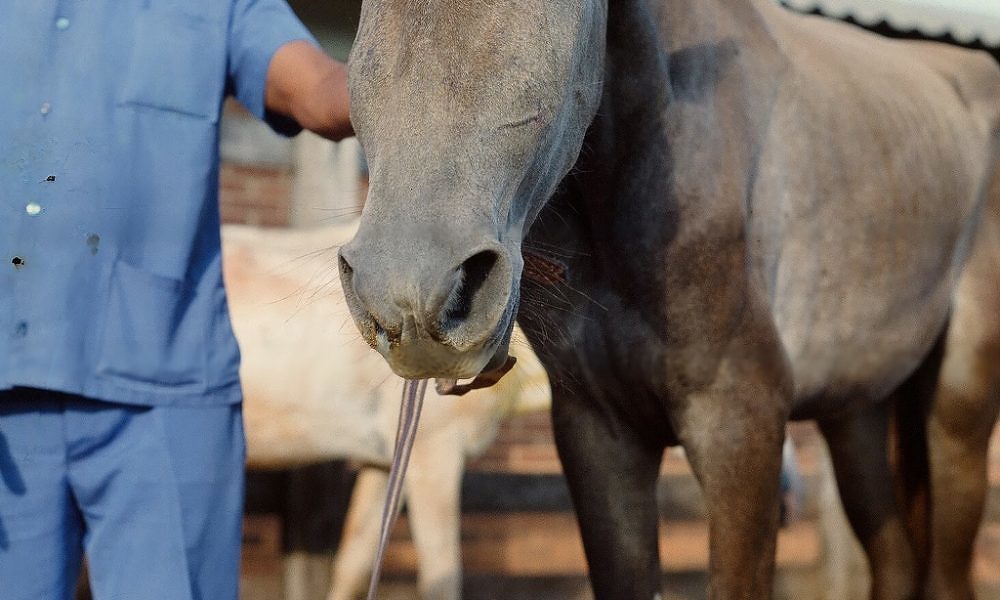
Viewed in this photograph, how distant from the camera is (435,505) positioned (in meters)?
4.20

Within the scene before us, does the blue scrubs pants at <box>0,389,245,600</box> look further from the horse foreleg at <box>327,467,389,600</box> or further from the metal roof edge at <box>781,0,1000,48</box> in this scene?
the metal roof edge at <box>781,0,1000,48</box>

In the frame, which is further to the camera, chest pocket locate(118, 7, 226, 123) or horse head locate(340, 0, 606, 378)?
chest pocket locate(118, 7, 226, 123)

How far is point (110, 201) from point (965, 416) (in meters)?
2.18

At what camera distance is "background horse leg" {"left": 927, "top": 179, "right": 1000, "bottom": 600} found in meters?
3.03

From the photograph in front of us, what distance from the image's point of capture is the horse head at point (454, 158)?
136 centimetres

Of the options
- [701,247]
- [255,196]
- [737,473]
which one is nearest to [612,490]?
[737,473]

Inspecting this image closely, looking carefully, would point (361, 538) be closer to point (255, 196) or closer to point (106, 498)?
point (255, 196)

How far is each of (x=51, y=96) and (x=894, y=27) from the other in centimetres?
404

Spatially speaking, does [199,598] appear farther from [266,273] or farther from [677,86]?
[266,273]

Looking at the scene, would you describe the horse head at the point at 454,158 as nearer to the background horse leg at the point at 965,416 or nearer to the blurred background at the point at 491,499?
the background horse leg at the point at 965,416

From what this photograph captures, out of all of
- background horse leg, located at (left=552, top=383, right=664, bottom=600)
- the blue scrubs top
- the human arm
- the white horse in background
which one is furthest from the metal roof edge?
the blue scrubs top

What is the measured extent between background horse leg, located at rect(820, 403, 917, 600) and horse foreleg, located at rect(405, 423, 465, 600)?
133cm

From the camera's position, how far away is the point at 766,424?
2.18 m

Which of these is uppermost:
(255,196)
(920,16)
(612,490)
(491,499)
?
(612,490)
